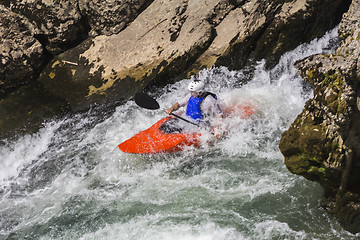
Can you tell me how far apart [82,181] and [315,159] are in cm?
324

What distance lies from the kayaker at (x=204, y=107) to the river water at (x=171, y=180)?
0.64 feet

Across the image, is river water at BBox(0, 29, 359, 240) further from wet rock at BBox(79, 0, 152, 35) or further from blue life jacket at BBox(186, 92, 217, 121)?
wet rock at BBox(79, 0, 152, 35)

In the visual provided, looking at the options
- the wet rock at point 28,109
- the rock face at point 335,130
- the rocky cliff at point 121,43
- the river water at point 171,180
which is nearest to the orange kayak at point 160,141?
the river water at point 171,180

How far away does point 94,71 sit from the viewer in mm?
6891

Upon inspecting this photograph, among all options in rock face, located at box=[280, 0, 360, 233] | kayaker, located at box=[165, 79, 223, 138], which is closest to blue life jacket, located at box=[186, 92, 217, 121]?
kayaker, located at box=[165, 79, 223, 138]

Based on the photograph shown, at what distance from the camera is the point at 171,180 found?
4.86 m

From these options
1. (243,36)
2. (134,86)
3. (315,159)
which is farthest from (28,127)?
(315,159)

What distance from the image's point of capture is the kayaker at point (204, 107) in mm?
5266

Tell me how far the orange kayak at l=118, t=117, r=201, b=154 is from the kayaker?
26cm

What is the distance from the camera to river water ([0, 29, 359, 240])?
388cm

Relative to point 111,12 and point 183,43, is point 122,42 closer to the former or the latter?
point 111,12

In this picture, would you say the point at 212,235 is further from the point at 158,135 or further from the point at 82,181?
the point at 82,181

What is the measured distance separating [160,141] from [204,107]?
31.4 inches

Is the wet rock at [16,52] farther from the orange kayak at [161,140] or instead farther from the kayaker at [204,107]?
the kayaker at [204,107]
